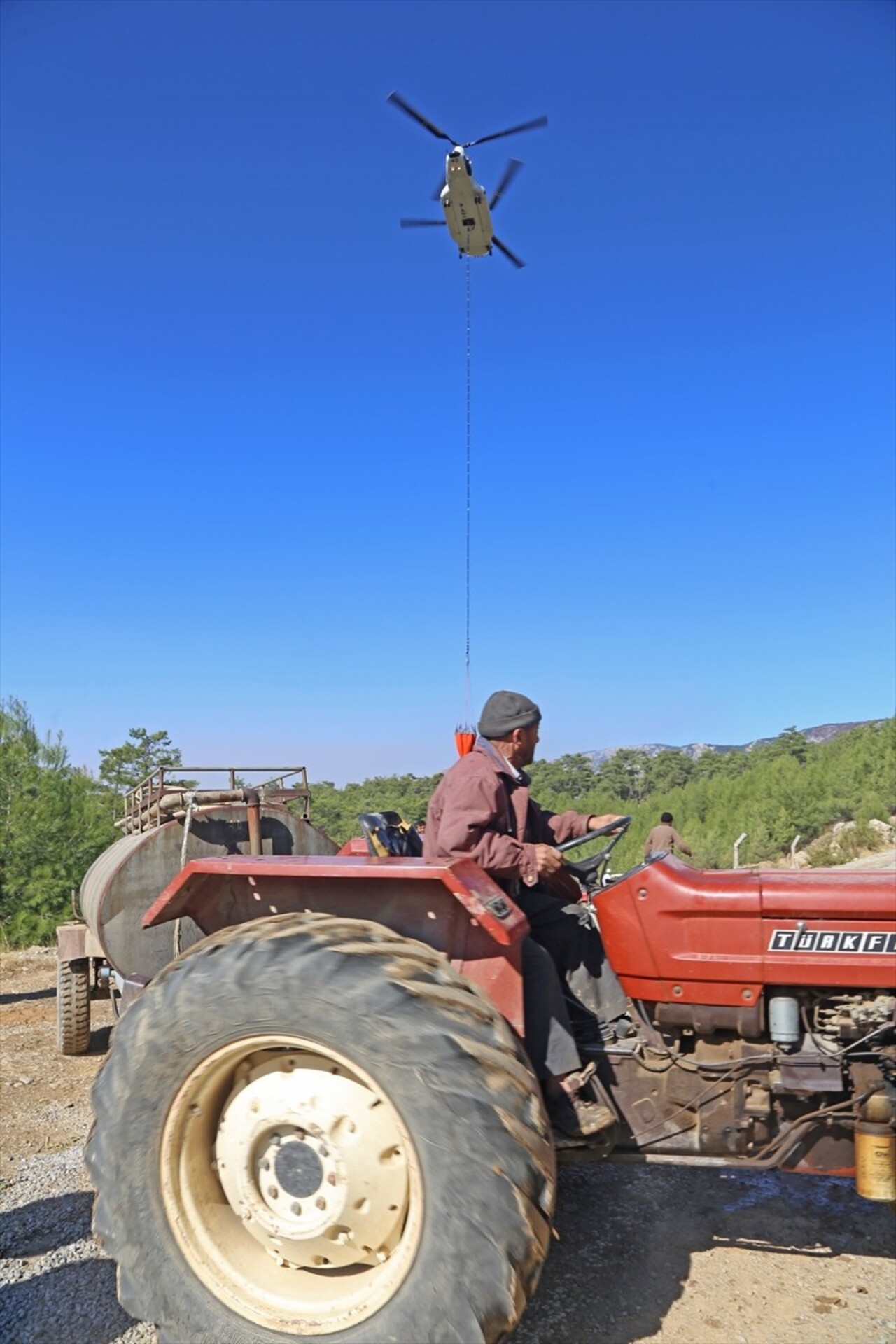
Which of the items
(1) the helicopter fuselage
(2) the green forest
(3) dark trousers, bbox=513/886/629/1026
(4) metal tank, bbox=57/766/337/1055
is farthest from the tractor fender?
(1) the helicopter fuselage

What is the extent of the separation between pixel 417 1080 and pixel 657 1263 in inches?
50.3

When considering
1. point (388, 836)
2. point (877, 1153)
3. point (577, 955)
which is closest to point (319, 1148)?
point (577, 955)

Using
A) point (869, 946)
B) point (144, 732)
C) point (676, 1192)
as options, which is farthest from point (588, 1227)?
point (144, 732)

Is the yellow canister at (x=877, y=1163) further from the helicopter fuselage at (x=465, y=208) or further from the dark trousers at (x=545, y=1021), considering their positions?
the helicopter fuselage at (x=465, y=208)

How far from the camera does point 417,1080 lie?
225 centimetres

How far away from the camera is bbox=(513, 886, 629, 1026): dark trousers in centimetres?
297

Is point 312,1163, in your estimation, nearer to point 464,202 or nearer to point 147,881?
point 147,881

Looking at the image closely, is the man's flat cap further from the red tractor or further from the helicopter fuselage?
the helicopter fuselage

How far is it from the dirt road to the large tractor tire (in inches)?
10.1

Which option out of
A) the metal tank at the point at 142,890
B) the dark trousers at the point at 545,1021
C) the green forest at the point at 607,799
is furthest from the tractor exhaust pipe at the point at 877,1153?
the green forest at the point at 607,799

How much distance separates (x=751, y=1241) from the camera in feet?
9.95

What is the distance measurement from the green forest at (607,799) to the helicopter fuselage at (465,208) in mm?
8483

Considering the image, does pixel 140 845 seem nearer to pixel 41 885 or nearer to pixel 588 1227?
pixel 588 1227

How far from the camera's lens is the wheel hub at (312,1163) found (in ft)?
7.68
